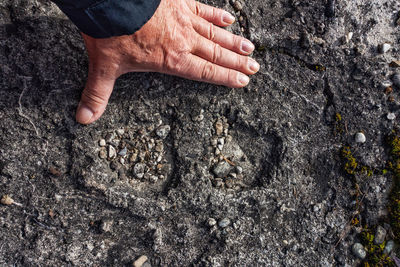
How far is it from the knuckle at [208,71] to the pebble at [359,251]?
1.47 metres

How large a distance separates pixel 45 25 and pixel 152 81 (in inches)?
30.4

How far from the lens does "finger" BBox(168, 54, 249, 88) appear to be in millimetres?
1955

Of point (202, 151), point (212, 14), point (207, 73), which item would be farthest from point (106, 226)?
point (212, 14)

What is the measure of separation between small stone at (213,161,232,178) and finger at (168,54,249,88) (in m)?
0.53

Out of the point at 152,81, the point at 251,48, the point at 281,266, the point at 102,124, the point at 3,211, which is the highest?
the point at 251,48

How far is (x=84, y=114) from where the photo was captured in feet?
6.31

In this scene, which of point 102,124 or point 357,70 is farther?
point 357,70

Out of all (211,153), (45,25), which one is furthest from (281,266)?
(45,25)

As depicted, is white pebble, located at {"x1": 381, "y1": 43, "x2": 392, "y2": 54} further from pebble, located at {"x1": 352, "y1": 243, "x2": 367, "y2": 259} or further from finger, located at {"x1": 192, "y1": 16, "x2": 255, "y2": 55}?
pebble, located at {"x1": 352, "y1": 243, "x2": 367, "y2": 259}

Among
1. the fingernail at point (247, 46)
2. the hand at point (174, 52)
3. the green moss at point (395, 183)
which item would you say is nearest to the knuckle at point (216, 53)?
the hand at point (174, 52)

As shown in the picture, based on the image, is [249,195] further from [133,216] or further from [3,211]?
[3,211]

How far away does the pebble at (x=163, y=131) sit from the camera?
2.03 meters

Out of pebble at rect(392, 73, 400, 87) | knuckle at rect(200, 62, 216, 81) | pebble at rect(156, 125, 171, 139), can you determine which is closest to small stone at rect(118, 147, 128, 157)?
pebble at rect(156, 125, 171, 139)

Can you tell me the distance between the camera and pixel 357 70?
2.15 metres
